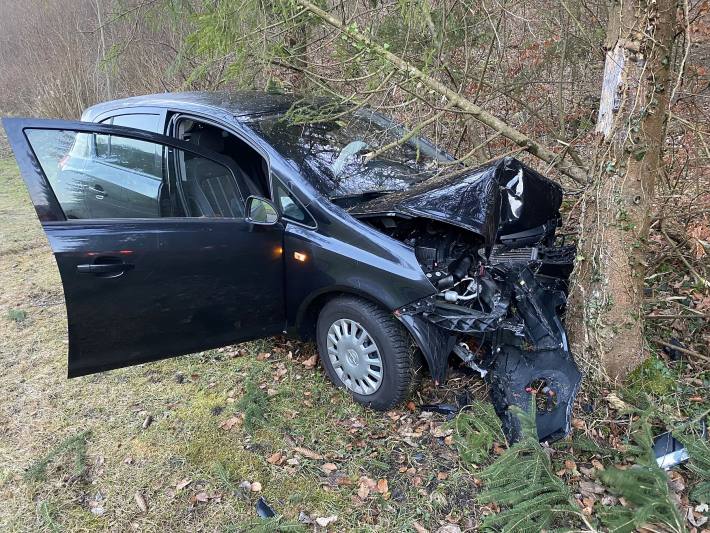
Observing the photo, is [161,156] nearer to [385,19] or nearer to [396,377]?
[396,377]

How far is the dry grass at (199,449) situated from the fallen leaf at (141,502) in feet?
0.05

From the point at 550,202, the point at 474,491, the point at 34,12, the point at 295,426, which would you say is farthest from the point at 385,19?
the point at 34,12

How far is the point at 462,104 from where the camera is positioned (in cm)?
356

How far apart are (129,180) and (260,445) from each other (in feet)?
5.82

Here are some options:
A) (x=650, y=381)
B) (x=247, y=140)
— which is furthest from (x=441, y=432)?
(x=247, y=140)

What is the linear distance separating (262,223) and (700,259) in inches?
115

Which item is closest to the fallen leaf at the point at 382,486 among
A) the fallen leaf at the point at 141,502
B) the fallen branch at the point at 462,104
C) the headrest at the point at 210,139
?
the fallen leaf at the point at 141,502

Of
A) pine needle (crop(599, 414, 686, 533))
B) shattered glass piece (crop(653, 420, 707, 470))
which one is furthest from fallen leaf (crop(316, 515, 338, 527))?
shattered glass piece (crop(653, 420, 707, 470))

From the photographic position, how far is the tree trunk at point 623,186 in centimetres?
247

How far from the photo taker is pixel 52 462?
278cm

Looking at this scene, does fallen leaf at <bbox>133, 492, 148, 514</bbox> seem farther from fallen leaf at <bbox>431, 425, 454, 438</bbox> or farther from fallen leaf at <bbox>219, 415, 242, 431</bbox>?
fallen leaf at <bbox>431, 425, 454, 438</bbox>

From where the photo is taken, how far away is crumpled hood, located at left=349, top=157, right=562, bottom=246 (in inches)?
113

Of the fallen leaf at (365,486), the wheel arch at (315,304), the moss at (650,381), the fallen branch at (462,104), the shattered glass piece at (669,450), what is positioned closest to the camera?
the shattered glass piece at (669,450)

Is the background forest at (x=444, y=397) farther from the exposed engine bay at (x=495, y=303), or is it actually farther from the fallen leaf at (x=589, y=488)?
the exposed engine bay at (x=495, y=303)
